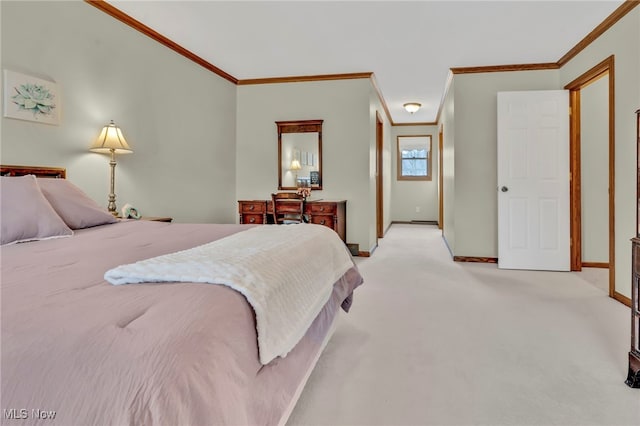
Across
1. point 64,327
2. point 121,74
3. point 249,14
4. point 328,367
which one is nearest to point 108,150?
point 121,74

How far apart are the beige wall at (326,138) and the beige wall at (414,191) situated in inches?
162

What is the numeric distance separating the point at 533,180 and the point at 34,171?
483 cm

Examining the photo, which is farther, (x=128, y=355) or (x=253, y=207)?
(x=253, y=207)

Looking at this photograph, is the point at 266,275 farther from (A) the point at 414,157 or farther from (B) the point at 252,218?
(A) the point at 414,157

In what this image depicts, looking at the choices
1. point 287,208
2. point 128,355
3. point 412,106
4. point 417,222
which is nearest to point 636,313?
point 128,355

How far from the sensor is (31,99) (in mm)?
2510

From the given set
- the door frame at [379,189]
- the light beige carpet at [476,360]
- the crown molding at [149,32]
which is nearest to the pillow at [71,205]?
the light beige carpet at [476,360]

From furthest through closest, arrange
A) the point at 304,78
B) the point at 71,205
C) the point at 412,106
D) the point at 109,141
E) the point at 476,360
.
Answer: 1. the point at 412,106
2. the point at 304,78
3. the point at 109,141
4. the point at 71,205
5. the point at 476,360

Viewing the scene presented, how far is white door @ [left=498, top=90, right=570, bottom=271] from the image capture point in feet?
13.5

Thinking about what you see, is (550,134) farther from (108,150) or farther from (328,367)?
(108,150)

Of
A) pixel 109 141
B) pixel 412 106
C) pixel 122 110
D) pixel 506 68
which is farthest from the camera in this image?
pixel 412 106

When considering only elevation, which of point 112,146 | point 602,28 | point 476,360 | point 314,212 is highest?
point 602,28

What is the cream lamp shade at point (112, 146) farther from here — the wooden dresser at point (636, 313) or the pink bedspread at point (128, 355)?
the wooden dresser at point (636, 313)

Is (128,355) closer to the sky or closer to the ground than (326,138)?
closer to the ground
